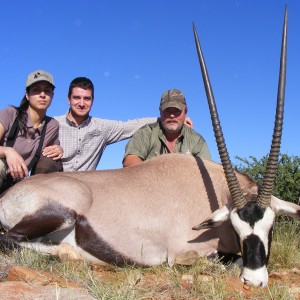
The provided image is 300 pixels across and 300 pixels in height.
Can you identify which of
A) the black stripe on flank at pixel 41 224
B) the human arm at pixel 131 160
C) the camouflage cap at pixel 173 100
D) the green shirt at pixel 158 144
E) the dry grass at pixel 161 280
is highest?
the camouflage cap at pixel 173 100

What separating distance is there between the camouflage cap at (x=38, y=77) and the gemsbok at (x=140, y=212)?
5.66 ft

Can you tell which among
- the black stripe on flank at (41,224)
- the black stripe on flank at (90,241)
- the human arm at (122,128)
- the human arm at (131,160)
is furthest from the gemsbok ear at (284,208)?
the human arm at (122,128)

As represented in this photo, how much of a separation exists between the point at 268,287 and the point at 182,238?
116cm

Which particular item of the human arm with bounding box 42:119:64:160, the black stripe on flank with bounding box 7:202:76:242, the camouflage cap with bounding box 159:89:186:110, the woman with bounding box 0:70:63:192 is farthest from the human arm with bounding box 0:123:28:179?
the camouflage cap with bounding box 159:89:186:110

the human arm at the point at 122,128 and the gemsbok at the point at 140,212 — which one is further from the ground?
the human arm at the point at 122,128

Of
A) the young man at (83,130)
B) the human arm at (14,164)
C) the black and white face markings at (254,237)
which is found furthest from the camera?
the young man at (83,130)

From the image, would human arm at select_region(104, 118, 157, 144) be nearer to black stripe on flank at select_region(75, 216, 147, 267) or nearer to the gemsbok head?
the gemsbok head

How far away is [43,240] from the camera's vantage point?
4.35 m

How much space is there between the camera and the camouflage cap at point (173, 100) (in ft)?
21.2

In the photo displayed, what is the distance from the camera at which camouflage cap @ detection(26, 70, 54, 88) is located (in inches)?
238

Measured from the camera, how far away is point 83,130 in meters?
6.90

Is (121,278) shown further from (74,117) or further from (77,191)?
(74,117)

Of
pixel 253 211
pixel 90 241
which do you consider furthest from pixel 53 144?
pixel 253 211

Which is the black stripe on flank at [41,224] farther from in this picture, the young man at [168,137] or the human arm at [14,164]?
the young man at [168,137]
